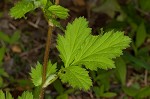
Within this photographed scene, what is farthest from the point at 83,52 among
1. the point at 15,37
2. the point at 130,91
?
the point at 15,37

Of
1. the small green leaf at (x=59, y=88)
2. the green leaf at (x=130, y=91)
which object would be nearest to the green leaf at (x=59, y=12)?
the small green leaf at (x=59, y=88)

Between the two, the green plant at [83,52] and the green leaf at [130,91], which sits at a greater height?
the green plant at [83,52]

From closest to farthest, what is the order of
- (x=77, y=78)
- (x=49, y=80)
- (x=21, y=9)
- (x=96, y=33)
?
(x=21, y=9)
(x=77, y=78)
(x=49, y=80)
(x=96, y=33)

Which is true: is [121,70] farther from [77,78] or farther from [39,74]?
[77,78]

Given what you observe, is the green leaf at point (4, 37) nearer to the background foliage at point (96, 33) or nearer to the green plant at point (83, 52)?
the background foliage at point (96, 33)

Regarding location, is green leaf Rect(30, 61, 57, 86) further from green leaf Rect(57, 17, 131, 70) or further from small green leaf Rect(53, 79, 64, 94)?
small green leaf Rect(53, 79, 64, 94)

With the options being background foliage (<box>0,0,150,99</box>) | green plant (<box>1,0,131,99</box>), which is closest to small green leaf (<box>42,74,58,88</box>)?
green plant (<box>1,0,131,99</box>)
